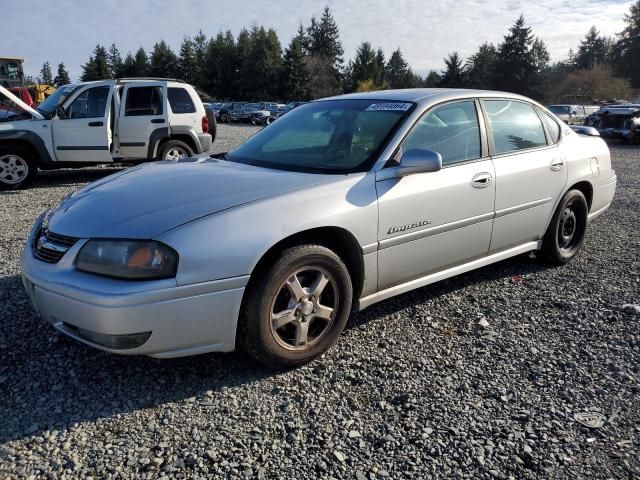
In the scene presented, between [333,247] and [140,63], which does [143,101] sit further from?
[140,63]

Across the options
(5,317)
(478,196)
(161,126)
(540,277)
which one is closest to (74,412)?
(5,317)

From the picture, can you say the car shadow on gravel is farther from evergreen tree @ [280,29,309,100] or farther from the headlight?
evergreen tree @ [280,29,309,100]

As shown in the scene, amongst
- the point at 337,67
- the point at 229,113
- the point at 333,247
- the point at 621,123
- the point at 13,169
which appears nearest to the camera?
the point at 333,247

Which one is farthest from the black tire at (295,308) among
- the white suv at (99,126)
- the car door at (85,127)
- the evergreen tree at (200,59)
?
the evergreen tree at (200,59)

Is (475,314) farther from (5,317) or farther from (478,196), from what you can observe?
(5,317)

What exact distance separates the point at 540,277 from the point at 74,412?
3707 mm

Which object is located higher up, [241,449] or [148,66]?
[148,66]

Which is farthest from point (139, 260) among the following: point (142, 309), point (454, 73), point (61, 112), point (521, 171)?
point (454, 73)

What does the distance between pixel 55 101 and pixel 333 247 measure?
8011mm

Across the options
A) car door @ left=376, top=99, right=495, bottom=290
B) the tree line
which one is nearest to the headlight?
car door @ left=376, top=99, right=495, bottom=290

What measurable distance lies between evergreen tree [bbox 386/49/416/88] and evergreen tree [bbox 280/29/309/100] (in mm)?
23568

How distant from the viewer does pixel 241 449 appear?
2318 mm

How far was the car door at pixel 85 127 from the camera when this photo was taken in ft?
29.0

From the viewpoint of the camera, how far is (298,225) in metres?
2.83
